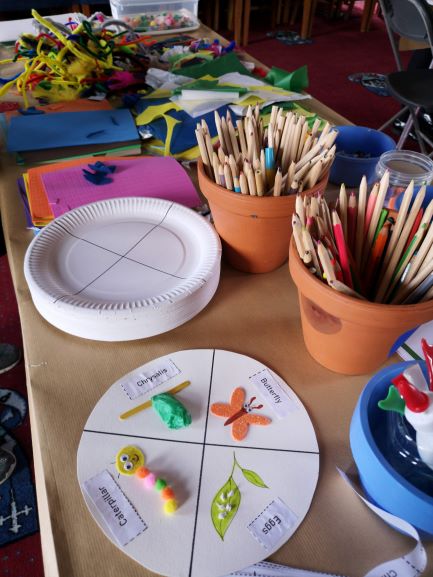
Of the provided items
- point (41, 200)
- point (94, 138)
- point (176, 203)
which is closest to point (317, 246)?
point (176, 203)

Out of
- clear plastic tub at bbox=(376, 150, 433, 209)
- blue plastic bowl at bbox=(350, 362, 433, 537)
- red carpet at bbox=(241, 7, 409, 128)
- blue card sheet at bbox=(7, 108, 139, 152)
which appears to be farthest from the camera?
red carpet at bbox=(241, 7, 409, 128)

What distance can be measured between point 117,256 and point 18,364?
2.58 feet

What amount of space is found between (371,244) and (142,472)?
0.29 meters

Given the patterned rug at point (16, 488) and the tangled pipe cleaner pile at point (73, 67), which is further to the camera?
the tangled pipe cleaner pile at point (73, 67)

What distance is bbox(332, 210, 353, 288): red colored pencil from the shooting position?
0.38m

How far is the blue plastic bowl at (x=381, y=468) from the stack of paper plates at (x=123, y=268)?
0.22m

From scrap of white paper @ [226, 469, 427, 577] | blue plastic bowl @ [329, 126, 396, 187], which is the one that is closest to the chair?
blue plastic bowl @ [329, 126, 396, 187]

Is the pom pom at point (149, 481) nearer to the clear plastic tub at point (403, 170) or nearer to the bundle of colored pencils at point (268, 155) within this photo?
the bundle of colored pencils at point (268, 155)

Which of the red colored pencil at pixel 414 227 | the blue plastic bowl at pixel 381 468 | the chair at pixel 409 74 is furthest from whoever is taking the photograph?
the chair at pixel 409 74

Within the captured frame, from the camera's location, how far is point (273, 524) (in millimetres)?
344

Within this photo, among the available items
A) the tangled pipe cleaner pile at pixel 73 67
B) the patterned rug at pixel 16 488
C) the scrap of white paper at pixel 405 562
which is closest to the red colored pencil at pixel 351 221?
the scrap of white paper at pixel 405 562

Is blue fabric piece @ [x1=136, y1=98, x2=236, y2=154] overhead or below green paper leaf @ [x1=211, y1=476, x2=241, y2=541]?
overhead

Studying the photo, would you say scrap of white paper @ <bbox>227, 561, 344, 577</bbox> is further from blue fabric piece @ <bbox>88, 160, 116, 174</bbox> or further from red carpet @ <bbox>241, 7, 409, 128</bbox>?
red carpet @ <bbox>241, 7, 409, 128</bbox>

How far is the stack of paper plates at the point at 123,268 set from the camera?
470 mm
